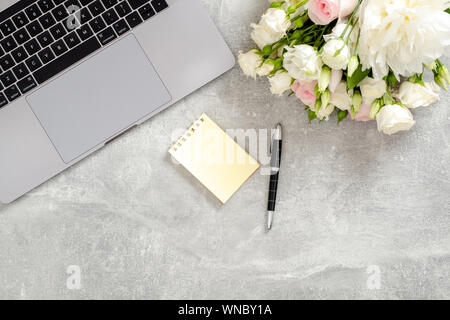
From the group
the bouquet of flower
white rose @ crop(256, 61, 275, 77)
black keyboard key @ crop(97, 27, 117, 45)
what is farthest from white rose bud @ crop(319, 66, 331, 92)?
black keyboard key @ crop(97, 27, 117, 45)

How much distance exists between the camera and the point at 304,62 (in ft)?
1.67

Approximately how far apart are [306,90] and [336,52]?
0.13m

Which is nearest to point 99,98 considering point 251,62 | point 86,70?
point 86,70

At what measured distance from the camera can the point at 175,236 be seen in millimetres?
753

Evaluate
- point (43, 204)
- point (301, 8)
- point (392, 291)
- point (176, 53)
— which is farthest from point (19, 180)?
point (392, 291)

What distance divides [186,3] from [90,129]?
26cm

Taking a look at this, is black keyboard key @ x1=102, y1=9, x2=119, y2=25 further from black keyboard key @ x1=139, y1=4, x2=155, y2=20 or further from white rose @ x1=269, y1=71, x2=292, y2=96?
white rose @ x1=269, y1=71, x2=292, y2=96

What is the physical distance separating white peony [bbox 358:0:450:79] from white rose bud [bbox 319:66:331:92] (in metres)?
0.05

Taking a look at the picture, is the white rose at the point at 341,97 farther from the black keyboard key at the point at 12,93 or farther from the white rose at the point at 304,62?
the black keyboard key at the point at 12,93

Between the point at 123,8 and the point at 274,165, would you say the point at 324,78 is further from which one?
the point at 123,8

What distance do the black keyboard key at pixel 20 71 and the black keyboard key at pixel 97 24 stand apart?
13cm

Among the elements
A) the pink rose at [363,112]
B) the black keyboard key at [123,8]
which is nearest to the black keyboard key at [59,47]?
the black keyboard key at [123,8]

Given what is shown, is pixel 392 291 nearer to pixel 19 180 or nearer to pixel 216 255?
pixel 216 255

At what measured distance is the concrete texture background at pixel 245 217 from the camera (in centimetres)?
74
